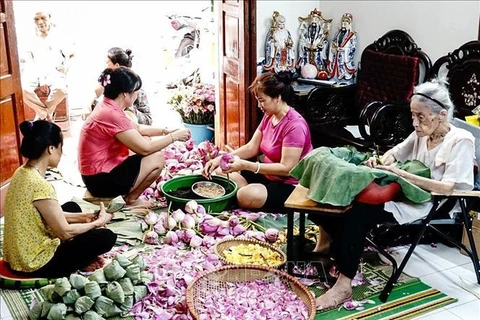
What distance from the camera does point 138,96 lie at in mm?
4738

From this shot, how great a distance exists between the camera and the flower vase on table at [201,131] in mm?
5355

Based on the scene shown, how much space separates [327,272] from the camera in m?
2.97

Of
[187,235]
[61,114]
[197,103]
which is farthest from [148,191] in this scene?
[61,114]

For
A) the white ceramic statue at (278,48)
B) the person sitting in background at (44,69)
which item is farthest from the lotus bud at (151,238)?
the person sitting in background at (44,69)

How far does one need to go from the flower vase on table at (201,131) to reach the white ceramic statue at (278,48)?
863 mm

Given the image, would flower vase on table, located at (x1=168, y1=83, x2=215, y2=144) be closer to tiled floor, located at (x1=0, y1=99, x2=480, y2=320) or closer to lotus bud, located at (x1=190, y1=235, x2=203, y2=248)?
lotus bud, located at (x1=190, y1=235, x2=203, y2=248)

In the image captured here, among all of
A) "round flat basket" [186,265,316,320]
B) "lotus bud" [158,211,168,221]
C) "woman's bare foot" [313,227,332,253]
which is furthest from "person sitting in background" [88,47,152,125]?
"round flat basket" [186,265,316,320]

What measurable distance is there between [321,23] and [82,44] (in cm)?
457

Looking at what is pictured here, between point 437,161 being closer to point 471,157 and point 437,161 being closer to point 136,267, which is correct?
point 471,157

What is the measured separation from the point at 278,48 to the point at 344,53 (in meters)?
0.53

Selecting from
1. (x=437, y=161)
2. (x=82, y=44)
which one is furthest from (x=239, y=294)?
(x=82, y=44)

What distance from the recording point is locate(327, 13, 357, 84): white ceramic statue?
4.73 metres

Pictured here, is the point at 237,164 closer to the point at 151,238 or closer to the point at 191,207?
the point at 191,207

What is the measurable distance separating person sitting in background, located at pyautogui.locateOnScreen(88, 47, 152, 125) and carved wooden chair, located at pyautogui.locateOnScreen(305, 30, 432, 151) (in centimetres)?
131
